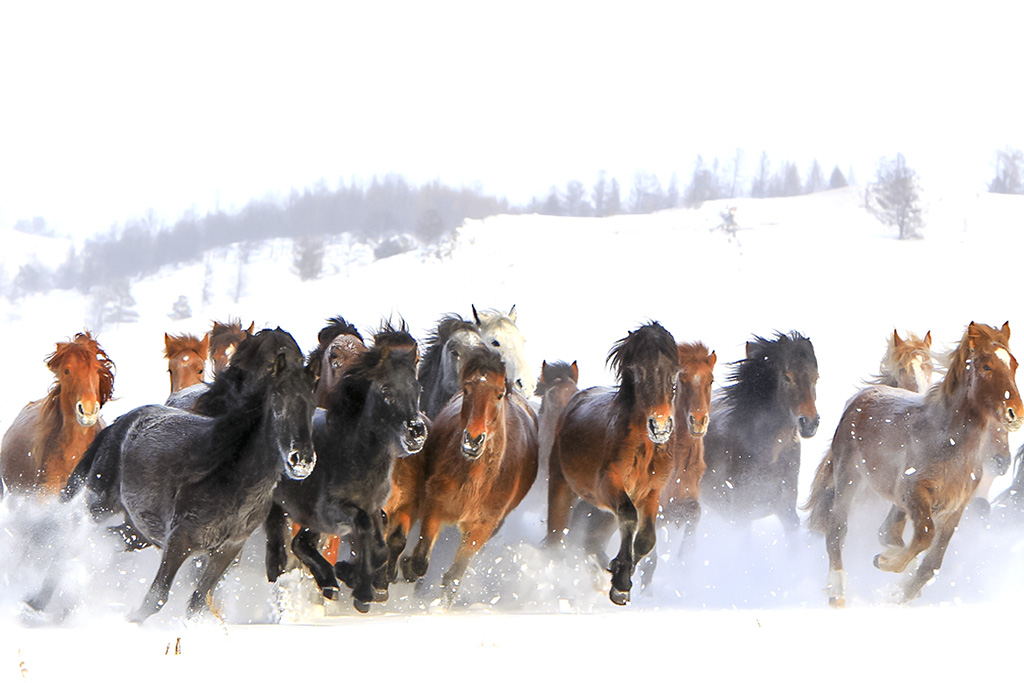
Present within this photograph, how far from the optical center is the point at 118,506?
5.77 meters

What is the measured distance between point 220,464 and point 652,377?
8.45 feet

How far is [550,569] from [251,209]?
2224 inches

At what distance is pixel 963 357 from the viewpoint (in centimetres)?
719

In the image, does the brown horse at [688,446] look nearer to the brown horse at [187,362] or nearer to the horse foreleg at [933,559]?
the horse foreleg at [933,559]

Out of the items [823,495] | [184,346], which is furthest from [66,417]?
[823,495]

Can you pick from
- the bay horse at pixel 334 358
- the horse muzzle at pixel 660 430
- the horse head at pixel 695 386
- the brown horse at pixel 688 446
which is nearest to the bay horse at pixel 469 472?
the bay horse at pixel 334 358

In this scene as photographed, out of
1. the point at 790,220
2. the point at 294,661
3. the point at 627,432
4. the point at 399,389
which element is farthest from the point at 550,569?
the point at 790,220

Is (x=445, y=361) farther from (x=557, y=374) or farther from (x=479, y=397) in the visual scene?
(x=557, y=374)

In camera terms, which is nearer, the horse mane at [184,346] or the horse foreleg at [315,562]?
the horse foreleg at [315,562]

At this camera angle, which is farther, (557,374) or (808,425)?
(557,374)

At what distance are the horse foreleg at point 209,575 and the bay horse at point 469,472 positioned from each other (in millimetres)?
1152

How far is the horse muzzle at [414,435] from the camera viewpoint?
5.59 meters

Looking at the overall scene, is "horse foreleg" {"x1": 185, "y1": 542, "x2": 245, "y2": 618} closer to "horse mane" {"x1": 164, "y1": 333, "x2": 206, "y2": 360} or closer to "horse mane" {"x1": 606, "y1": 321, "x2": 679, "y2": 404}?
"horse mane" {"x1": 606, "y1": 321, "x2": 679, "y2": 404}

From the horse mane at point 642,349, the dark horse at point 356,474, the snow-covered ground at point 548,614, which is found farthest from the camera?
the horse mane at point 642,349
